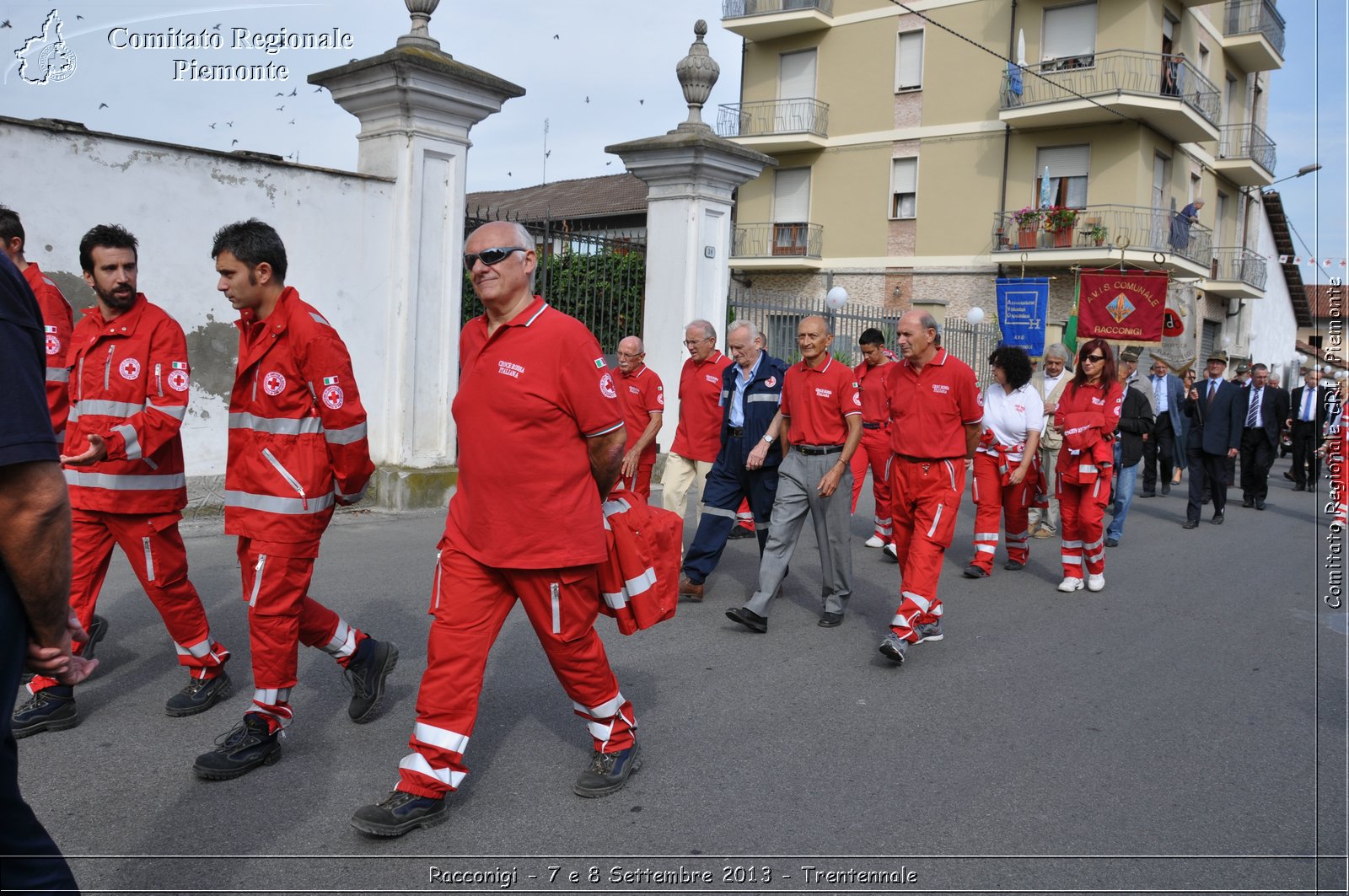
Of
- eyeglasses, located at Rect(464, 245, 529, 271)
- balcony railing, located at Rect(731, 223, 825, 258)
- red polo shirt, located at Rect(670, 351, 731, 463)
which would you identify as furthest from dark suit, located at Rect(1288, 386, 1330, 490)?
eyeglasses, located at Rect(464, 245, 529, 271)

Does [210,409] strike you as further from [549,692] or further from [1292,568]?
[1292,568]

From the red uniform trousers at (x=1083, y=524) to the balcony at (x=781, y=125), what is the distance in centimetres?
2410

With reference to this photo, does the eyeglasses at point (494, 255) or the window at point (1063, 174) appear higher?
the window at point (1063, 174)

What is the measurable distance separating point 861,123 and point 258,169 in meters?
24.5

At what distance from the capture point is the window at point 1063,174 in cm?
2784

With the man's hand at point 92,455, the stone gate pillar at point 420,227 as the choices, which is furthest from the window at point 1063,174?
the man's hand at point 92,455

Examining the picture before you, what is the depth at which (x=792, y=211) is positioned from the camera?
32562 mm

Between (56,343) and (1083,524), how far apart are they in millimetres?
7180

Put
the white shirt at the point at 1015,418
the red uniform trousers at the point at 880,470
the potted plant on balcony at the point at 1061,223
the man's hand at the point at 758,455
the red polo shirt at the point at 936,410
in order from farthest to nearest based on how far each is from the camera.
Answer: the potted plant on balcony at the point at 1061,223
the red uniform trousers at the point at 880,470
the white shirt at the point at 1015,418
the man's hand at the point at 758,455
the red polo shirt at the point at 936,410

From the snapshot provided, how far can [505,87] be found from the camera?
10156mm

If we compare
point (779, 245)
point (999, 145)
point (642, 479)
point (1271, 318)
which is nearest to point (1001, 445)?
point (642, 479)

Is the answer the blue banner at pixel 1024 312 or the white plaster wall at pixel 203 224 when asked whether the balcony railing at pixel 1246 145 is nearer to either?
the blue banner at pixel 1024 312

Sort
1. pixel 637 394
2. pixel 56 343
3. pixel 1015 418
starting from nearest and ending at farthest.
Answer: pixel 56 343, pixel 637 394, pixel 1015 418

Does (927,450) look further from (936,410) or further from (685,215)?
(685,215)
